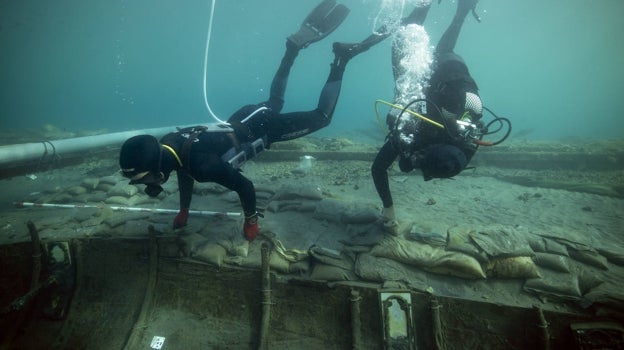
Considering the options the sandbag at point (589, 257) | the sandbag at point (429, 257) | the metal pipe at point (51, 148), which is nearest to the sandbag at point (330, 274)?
the sandbag at point (429, 257)

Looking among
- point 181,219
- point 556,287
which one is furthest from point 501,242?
point 181,219

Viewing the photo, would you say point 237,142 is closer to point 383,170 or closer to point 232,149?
point 232,149

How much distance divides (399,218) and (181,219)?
3.51m

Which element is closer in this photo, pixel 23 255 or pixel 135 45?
pixel 23 255

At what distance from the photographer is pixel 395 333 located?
2957mm

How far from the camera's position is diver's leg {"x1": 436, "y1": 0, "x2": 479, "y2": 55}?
196 inches

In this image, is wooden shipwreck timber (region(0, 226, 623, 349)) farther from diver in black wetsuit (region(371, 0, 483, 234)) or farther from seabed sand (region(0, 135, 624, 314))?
diver in black wetsuit (region(371, 0, 483, 234))

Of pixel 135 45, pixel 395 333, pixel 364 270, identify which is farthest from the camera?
pixel 135 45

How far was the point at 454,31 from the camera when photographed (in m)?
5.04

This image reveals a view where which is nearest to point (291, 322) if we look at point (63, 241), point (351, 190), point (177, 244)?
point (177, 244)

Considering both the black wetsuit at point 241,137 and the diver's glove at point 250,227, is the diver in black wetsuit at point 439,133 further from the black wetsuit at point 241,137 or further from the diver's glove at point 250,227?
the diver's glove at point 250,227

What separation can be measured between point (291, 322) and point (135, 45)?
10543 centimetres

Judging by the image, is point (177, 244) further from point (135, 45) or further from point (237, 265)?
point (135, 45)

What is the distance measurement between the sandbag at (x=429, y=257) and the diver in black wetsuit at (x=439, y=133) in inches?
12.5
